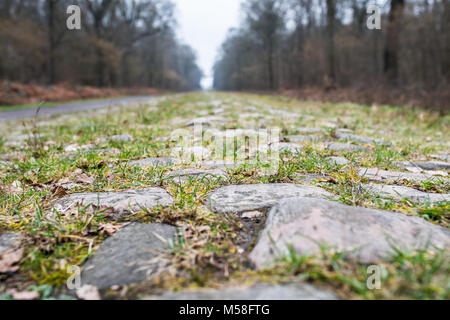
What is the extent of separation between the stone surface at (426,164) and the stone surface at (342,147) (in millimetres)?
433

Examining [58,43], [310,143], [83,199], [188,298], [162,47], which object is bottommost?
[188,298]

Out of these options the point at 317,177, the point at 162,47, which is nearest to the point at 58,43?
the point at 317,177

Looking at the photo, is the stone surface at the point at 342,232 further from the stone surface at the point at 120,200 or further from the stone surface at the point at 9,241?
the stone surface at the point at 9,241

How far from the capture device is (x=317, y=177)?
1878mm

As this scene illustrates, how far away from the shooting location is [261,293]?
2.67 feet

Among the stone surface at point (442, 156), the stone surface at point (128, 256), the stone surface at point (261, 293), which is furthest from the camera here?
the stone surface at point (442, 156)

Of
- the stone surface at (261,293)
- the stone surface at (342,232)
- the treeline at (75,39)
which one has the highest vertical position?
the treeline at (75,39)

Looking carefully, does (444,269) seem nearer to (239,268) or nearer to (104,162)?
(239,268)

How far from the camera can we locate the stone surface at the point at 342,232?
94 cm

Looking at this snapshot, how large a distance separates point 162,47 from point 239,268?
5332cm

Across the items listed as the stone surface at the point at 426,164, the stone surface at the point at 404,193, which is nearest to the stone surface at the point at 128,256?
the stone surface at the point at 404,193

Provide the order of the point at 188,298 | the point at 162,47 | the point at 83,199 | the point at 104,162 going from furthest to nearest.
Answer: the point at 162,47, the point at 104,162, the point at 83,199, the point at 188,298

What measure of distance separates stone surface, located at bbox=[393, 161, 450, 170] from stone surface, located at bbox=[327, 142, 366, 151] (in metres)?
0.43

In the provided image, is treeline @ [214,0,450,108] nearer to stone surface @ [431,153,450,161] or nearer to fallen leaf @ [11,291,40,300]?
stone surface @ [431,153,450,161]
